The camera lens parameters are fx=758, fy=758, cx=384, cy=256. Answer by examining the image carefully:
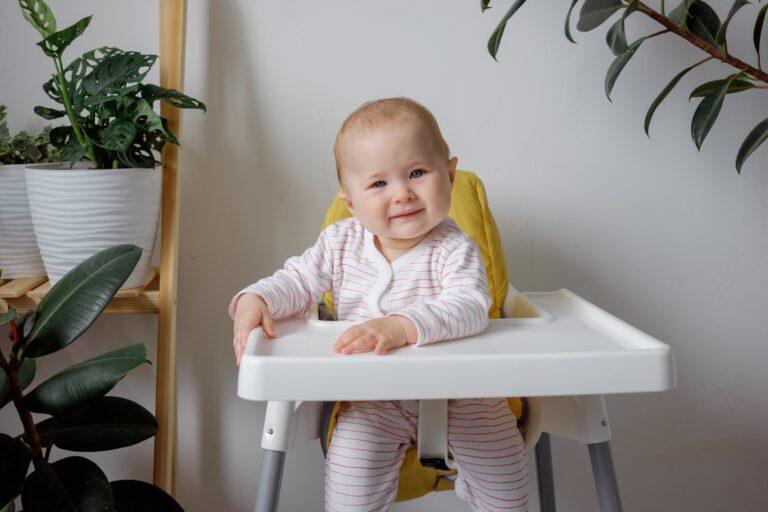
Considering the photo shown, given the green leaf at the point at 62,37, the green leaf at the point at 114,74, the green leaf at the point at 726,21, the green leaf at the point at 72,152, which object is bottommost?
the green leaf at the point at 72,152

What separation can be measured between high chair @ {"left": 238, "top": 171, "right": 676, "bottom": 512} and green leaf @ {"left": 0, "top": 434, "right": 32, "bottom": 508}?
328 mm

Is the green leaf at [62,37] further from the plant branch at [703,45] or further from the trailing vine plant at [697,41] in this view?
the plant branch at [703,45]

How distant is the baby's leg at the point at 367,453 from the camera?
967 mm

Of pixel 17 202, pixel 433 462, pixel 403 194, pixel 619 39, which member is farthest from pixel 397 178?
pixel 17 202

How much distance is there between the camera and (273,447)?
974 millimetres

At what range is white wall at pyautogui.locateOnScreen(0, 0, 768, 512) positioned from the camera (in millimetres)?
1387

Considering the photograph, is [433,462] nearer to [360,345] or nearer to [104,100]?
[360,345]

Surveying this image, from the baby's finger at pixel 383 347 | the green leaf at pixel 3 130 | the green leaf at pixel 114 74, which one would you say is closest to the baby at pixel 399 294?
the baby's finger at pixel 383 347

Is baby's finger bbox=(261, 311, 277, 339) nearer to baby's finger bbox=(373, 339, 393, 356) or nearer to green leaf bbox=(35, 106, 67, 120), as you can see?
baby's finger bbox=(373, 339, 393, 356)

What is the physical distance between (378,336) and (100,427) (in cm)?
52

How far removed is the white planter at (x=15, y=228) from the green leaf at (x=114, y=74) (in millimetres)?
232

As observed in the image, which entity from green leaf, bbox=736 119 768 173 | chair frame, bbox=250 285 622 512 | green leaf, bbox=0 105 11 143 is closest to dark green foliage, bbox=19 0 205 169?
green leaf, bbox=0 105 11 143

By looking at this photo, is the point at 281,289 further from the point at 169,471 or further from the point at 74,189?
the point at 169,471

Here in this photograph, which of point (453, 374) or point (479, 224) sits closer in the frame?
point (453, 374)
